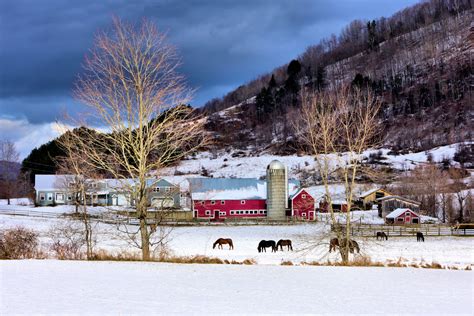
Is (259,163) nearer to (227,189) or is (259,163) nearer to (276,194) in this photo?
(227,189)

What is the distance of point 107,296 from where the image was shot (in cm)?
1302

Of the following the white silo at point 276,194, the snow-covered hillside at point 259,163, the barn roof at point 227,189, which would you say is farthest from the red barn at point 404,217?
the snow-covered hillside at point 259,163

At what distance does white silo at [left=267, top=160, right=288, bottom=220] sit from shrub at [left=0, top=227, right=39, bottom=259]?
48082 millimetres

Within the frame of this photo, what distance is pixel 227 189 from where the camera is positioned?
239ft

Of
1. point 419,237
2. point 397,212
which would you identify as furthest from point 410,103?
point 419,237

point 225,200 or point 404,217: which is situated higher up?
point 225,200

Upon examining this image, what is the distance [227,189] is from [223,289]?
193 feet

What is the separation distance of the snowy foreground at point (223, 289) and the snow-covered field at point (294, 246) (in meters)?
3.37

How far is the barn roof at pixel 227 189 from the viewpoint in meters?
70.9

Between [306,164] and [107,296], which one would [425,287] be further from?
[306,164]

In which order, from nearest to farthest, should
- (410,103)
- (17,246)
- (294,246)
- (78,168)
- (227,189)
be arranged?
(78,168)
(17,246)
(294,246)
(227,189)
(410,103)

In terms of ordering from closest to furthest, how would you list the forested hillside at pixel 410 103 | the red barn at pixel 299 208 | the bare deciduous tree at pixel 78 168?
the bare deciduous tree at pixel 78 168 < the red barn at pixel 299 208 < the forested hillside at pixel 410 103

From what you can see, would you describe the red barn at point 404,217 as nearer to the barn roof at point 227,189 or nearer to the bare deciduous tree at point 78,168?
the barn roof at point 227,189

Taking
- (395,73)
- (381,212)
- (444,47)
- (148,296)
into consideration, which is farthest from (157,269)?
(444,47)
